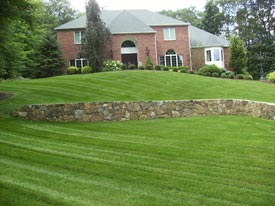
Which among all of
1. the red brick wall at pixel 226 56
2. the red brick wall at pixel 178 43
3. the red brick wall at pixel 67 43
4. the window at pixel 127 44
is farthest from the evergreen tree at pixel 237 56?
the red brick wall at pixel 67 43

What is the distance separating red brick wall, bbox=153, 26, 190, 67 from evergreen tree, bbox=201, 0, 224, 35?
17927 millimetres

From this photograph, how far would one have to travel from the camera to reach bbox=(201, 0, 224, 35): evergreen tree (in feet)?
170

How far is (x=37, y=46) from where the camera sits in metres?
32.6

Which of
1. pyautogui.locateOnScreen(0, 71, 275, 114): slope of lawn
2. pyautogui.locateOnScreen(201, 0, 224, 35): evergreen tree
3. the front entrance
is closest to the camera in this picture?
pyautogui.locateOnScreen(0, 71, 275, 114): slope of lawn

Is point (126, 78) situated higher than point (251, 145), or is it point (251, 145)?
point (126, 78)

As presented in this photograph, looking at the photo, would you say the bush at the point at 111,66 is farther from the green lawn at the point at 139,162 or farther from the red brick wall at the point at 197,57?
the green lawn at the point at 139,162

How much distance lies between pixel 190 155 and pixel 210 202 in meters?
2.44

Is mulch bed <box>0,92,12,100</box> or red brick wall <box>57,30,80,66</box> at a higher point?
red brick wall <box>57,30,80,66</box>

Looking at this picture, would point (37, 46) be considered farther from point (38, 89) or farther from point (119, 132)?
point (119, 132)

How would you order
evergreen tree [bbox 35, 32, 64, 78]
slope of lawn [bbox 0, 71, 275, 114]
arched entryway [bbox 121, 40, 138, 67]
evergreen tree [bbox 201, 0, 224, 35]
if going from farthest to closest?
evergreen tree [bbox 201, 0, 224, 35] → arched entryway [bbox 121, 40, 138, 67] → evergreen tree [bbox 35, 32, 64, 78] → slope of lawn [bbox 0, 71, 275, 114]

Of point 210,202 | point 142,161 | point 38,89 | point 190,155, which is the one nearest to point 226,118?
point 190,155

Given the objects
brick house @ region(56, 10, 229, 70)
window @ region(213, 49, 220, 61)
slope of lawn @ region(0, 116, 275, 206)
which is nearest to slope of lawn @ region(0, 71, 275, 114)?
slope of lawn @ region(0, 116, 275, 206)

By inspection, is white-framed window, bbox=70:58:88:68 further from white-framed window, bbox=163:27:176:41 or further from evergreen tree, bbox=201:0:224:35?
evergreen tree, bbox=201:0:224:35

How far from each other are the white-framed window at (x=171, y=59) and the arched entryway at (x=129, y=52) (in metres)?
2.73
